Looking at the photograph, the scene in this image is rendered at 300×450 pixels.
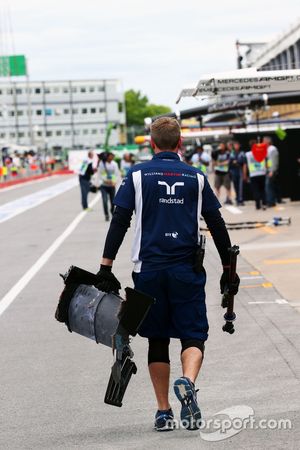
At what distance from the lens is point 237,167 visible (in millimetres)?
29781

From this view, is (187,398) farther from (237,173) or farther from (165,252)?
(237,173)

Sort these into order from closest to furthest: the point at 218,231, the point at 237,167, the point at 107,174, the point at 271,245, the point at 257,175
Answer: the point at 218,231 < the point at 271,245 < the point at 257,175 < the point at 107,174 < the point at 237,167

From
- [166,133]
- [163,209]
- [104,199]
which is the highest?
[166,133]

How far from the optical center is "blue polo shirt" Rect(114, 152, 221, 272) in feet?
19.2

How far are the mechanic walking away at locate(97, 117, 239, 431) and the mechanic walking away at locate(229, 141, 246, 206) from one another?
22.6 meters

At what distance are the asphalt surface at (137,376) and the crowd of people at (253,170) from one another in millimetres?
11886

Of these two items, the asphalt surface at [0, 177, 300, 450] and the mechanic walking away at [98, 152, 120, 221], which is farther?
the mechanic walking away at [98, 152, 120, 221]

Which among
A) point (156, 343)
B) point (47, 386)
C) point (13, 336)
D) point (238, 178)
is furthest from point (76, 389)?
point (238, 178)

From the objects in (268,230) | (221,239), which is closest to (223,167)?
(268,230)

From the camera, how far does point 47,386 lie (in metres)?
7.31

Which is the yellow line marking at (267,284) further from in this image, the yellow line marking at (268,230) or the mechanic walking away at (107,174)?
the mechanic walking away at (107,174)

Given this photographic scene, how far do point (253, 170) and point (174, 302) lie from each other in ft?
66.2

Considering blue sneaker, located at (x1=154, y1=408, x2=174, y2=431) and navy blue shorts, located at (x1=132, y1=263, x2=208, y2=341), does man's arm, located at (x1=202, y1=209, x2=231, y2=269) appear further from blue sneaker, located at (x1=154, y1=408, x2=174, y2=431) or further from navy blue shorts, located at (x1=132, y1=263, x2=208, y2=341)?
blue sneaker, located at (x1=154, y1=408, x2=174, y2=431)

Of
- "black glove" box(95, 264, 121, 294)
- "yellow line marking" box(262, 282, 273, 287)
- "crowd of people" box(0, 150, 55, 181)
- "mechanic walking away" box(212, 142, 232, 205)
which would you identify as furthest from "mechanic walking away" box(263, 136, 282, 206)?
"crowd of people" box(0, 150, 55, 181)
